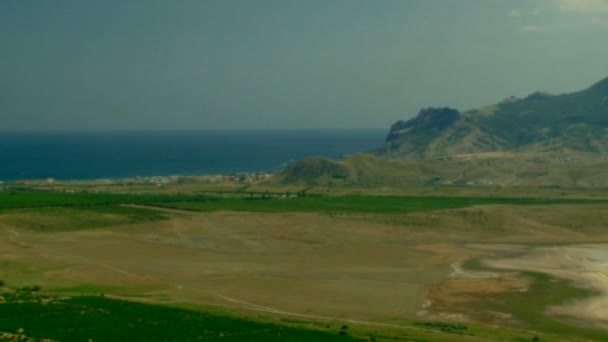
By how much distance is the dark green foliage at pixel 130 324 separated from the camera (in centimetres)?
5056

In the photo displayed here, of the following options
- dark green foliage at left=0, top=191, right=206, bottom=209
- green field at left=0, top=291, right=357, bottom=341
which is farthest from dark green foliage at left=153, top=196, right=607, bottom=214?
green field at left=0, top=291, right=357, bottom=341

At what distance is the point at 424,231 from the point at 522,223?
17.4 m

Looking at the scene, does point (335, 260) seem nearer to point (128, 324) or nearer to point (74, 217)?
point (128, 324)

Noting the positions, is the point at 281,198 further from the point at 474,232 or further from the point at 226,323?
the point at 226,323

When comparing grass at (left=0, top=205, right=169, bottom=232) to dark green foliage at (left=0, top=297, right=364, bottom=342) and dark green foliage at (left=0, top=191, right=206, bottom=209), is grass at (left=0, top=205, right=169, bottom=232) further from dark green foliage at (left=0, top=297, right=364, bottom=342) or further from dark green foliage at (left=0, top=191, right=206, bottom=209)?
dark green foliage at (left=0, top=297, right=364, bottom=342)

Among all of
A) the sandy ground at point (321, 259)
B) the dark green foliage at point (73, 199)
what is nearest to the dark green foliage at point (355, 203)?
the dark green foliage at point (73, 199)

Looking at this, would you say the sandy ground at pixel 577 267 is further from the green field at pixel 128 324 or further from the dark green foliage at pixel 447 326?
the green field at pixel 128 324

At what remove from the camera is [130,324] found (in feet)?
177

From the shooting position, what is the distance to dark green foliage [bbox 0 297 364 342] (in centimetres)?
5056

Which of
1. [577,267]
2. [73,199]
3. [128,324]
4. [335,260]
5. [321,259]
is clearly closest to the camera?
[128,324]

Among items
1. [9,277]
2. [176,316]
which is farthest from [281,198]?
[176,316]

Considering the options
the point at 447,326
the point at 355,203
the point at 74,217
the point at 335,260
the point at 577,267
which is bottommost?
the point at 577,267

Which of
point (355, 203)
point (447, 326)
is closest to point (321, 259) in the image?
point (447, 326)

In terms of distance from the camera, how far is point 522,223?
125875mm
